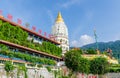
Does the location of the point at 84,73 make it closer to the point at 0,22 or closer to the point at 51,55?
the point at 51,55

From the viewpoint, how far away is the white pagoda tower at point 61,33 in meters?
77.4

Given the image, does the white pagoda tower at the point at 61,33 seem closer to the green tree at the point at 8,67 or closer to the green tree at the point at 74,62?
the green tree at the point at 74,62

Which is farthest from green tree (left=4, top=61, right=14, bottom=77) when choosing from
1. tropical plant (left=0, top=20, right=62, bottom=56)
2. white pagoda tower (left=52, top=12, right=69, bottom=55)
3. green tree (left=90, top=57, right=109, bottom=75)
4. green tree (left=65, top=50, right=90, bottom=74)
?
white pagoda tower (left=52, top=12, right=69, bottom=55)

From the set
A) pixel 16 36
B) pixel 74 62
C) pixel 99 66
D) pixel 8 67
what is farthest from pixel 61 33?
pixel 8 67

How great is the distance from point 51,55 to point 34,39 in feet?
16.9

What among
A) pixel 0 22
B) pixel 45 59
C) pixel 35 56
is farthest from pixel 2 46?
pixel 45 59

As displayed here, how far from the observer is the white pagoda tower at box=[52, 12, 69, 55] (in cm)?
7740

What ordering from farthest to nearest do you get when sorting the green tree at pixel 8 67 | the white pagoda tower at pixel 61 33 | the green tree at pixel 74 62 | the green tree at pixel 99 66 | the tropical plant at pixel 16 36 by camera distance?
the white pagoda tower at pixel 61 33 < the green tree at pixel 99 66 < the green tree at pixel 74 62 < the tropical plant at pixel 16 36 < the green tree at pixel 8 67

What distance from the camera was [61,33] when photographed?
3083 inches

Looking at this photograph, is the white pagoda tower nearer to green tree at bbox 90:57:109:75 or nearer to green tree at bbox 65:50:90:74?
green tree at bbox 90:57:109:75

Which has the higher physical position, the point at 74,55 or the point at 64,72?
the point at 74,55

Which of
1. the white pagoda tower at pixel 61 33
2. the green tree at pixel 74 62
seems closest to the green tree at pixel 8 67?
the green tree at pixel 74 62

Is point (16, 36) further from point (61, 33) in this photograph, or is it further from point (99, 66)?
point (61, 33)

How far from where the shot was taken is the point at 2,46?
122 feet
